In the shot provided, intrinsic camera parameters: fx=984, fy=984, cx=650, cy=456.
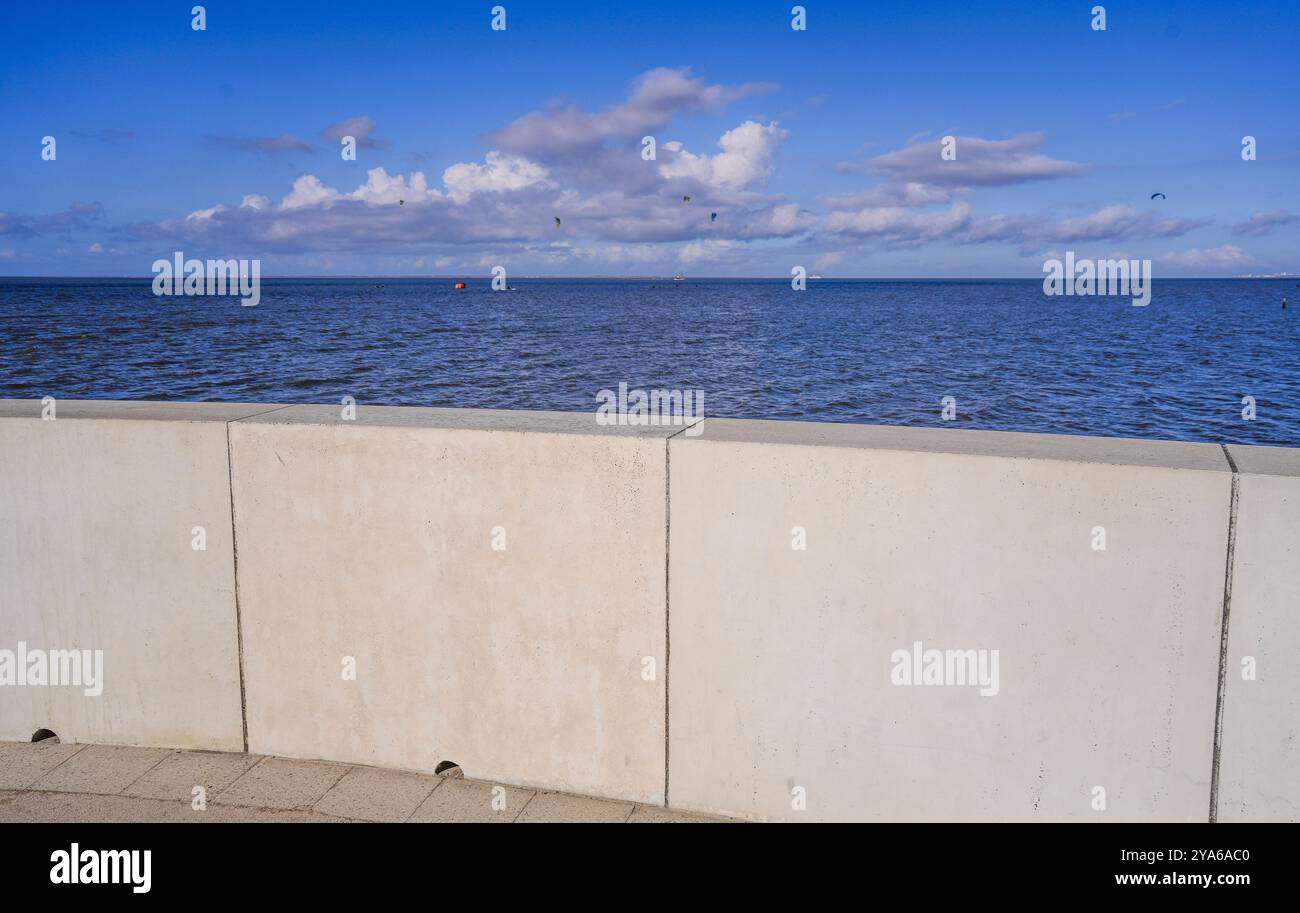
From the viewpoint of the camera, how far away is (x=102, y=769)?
4301 mm

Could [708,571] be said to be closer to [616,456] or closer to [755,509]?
[755,509]

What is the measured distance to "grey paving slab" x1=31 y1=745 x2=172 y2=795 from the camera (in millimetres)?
Answer: 4156

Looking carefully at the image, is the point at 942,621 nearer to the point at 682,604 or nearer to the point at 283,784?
the point at 682,604

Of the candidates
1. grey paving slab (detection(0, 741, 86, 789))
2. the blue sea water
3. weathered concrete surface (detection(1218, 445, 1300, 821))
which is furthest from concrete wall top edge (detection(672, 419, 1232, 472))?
the blue sea water

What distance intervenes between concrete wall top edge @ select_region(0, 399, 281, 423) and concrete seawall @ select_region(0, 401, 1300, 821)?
0.04m

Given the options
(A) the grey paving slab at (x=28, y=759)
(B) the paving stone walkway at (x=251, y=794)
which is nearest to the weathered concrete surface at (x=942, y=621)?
(B) the paving stone walkway at (x=251, y=794)

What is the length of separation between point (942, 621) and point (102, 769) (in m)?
3.61

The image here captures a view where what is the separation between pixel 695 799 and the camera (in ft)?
12.9

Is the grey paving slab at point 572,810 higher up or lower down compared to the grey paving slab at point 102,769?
lower down

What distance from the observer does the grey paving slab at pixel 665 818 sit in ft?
12.7

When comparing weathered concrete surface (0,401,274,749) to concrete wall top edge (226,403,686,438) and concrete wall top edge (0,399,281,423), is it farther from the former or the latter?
concrete wall top edge (226,403,686,438)

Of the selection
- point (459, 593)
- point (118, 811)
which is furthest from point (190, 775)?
point (459, 593)

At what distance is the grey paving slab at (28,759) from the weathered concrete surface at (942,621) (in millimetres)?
2773

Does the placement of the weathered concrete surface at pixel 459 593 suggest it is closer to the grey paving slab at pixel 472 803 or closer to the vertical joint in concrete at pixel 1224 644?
the grey paving slab at pixel 472 803
